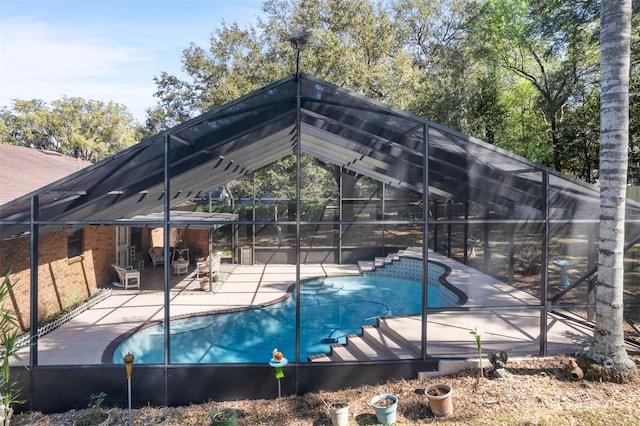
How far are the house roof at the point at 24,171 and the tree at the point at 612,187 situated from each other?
991 centimetres

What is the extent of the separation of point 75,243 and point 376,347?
8.32 metres

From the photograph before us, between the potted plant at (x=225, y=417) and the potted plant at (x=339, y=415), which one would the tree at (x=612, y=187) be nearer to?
the potted plant at (x=339, y=415)

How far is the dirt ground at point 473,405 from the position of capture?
4.72 metres

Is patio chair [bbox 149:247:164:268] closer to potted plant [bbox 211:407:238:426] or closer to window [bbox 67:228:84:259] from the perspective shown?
window [bbox 67:228:84:259]

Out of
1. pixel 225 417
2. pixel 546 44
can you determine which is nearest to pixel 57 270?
pixel 225 417

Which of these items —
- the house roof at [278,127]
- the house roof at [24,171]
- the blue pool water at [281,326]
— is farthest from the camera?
the house roof at [24,171]

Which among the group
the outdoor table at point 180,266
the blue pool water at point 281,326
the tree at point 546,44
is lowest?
the blue pool water at point 281,326

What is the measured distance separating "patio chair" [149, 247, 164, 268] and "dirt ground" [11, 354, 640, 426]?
9766 mm

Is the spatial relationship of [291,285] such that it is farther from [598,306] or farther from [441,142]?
[598,306]

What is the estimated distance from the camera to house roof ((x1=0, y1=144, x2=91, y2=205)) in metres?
8.61

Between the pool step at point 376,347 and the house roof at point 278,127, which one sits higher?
the house roof at point 278,127

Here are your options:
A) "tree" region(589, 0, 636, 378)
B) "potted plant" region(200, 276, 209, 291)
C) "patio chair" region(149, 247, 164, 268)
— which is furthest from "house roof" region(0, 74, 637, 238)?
"patio chair" region(149, 247, 164, 268)

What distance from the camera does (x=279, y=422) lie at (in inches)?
201

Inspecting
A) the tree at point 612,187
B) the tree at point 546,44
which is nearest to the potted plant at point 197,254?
the tree at point 612,187
